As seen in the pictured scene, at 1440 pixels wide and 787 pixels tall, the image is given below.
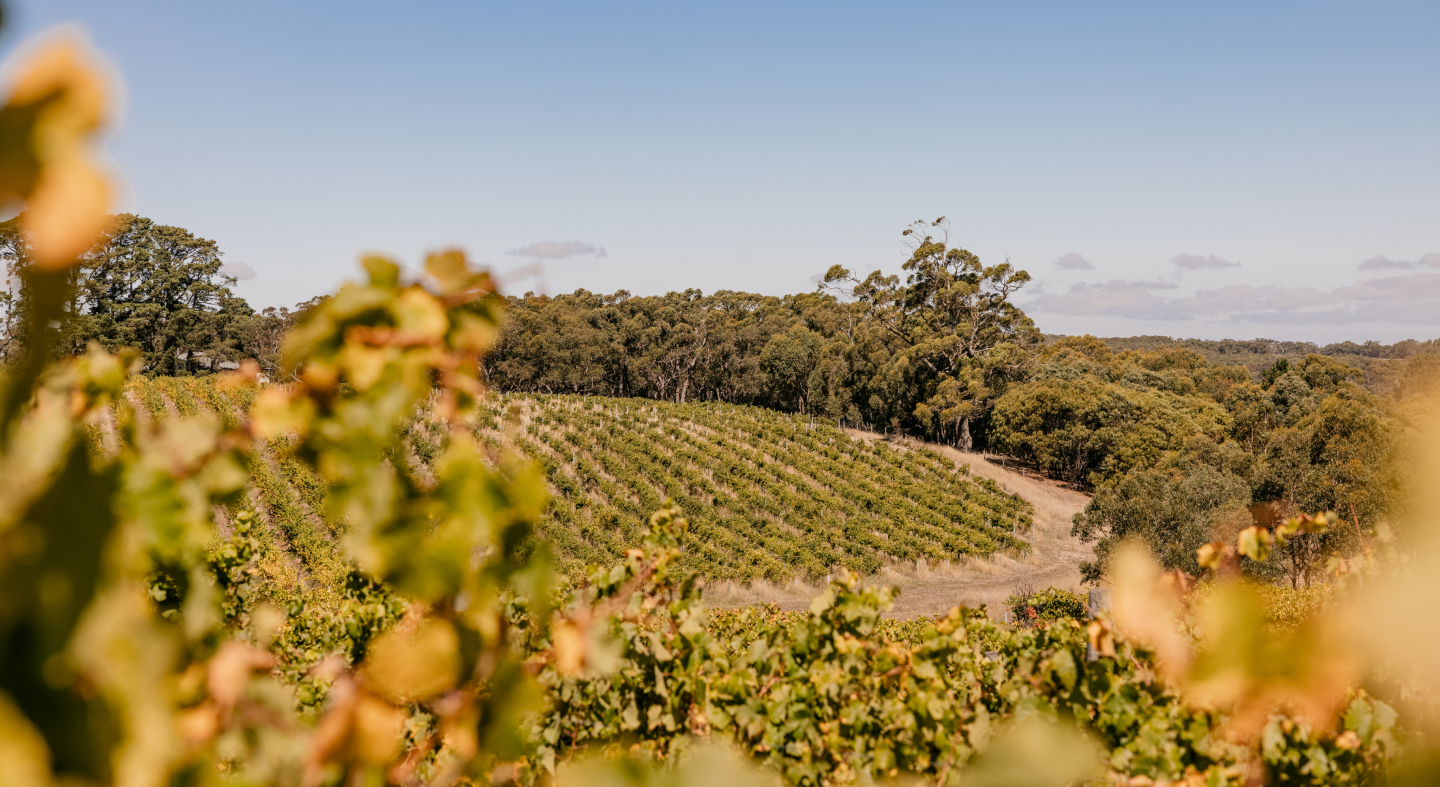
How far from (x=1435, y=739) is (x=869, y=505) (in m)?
27.9

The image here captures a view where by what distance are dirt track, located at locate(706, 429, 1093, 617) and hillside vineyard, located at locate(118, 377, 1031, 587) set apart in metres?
0.50

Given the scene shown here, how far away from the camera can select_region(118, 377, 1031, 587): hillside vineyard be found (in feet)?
68.2

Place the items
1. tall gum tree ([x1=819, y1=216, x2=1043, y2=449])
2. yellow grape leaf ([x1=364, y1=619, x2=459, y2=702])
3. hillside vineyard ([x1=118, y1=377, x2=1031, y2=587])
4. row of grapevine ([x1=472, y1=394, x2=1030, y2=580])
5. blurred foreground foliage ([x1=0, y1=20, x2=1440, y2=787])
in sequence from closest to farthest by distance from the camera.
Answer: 1. blurred foreground foliage ([x1=0, y1=20, x2=1440, y2=787])
2. yellow grape leaf ([x1=364, y1=619, x2=459, y2=702])
3. hillside vineyard ([x1=118, y1=377, x2=1031, y2=587])
4. row of grapevine ([x1=472, y1=394, x2=1030, y2=580])
5. tall gum tree ([x1=819, y1=216, x2=1043, y2=449])

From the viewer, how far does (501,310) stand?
0.95 meters

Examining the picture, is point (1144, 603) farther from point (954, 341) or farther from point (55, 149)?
point (954, 341)

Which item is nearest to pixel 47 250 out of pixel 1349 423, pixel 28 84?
pixel 28 84

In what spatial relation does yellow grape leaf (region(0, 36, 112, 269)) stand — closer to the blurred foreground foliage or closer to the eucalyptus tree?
the blurred foreground foliage

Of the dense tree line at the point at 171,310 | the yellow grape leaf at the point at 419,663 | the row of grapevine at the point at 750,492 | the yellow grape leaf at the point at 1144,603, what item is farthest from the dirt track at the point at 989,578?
the dense tree line at the point at 171,310

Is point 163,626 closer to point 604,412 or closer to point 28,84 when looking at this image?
point 28,84

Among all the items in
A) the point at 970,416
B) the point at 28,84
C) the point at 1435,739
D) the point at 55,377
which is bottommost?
the point at 970,416

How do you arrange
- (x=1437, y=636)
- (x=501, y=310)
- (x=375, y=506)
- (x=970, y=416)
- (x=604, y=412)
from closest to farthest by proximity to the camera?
(x=1437, y=636) → (x=375, y=506) → (x=501, y=310) → (x=604, y=412) → (x=970, y=416)

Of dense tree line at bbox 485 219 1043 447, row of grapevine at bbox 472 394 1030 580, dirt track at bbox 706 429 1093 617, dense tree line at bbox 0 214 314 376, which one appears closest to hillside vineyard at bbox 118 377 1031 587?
row of grapevine at bbox 472 394 1030 580

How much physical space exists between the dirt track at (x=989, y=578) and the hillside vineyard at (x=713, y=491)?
1.63ft

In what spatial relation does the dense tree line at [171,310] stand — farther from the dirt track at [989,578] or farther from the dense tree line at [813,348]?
the dirt track at [989,578]
